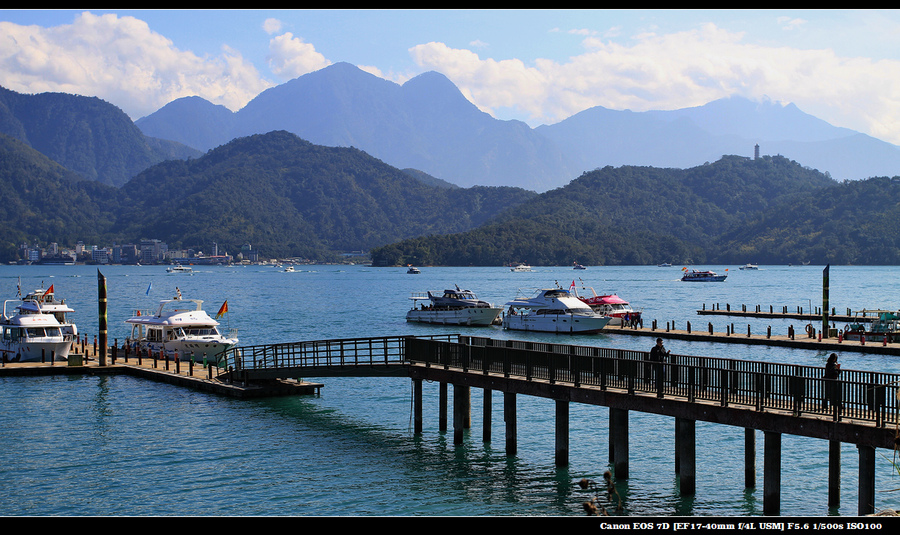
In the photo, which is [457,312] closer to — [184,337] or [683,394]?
[184,337]

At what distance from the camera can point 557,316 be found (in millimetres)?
76938

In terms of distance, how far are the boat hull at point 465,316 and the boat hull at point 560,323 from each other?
868 centimetres

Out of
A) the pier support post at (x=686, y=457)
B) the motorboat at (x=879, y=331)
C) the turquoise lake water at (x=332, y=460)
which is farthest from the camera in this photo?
the motorboat at (x=879, y=331)

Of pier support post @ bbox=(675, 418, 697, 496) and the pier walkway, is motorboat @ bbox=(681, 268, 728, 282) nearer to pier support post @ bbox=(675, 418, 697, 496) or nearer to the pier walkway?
the pier walkway

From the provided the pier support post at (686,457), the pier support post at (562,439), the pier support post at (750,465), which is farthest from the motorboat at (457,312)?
the pier support post at (686,457)

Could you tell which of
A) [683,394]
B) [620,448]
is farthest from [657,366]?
[620,448]

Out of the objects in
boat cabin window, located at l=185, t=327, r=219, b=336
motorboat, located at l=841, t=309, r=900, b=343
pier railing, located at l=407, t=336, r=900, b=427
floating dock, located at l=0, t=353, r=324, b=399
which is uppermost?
pier railing, located at l=407, t=336, r=900, b=427

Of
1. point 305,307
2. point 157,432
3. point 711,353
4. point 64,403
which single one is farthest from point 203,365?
point 305,307

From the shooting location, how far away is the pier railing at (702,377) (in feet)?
64.1

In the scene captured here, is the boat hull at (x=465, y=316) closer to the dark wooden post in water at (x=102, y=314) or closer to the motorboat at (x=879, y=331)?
the motorboat at (x=879, y=331)

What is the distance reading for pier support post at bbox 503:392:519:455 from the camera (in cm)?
2758

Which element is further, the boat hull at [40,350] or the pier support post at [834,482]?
the boat hull at [40,350]

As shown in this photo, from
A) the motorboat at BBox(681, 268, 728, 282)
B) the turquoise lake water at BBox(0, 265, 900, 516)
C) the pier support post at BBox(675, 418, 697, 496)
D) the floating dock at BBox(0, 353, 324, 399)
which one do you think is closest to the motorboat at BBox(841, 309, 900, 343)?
the turquoise lake water at BBox(0, 265, 900, 516)
